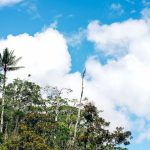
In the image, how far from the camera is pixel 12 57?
191 feet

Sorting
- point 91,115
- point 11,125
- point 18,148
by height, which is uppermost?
point 11,125

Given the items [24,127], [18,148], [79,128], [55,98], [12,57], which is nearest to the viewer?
[18,148]

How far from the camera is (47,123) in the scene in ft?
188

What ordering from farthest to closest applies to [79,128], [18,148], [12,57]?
[79,128], [12,57], [18,148]

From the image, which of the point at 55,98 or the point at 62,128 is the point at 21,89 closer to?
the point at 55,98

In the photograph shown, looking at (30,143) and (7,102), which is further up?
(7,102)

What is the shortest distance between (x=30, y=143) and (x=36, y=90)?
113ft

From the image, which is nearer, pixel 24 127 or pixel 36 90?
pixel 24 127

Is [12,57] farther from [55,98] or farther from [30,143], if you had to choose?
[30,143]

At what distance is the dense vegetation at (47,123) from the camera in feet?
140

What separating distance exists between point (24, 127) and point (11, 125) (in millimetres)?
31572

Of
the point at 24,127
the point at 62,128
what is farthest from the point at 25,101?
the point at 24,127

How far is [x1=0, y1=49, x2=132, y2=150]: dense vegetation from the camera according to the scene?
42812 millimetres

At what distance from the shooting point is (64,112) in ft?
241
